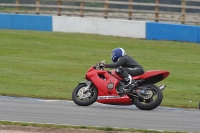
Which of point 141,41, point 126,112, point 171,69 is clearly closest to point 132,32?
point 141,41

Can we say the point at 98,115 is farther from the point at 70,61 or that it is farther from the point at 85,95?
the point at 70,61

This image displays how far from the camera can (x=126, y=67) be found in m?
13.3

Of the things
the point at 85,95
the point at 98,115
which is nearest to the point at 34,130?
the point at 98,115

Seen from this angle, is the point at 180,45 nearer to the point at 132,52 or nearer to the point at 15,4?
the point at 132,52

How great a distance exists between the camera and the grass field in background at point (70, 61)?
52.3ft

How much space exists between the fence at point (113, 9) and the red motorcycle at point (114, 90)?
50.2 ft

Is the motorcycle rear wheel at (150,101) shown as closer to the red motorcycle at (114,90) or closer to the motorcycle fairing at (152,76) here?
the red motorcycle at (114,90)

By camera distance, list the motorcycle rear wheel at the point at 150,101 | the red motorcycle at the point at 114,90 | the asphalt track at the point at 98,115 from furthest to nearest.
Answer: the red motorcycle at the point at 114,90 < the motorcycle rear wheel at the point at 150,101 < the asphalt track at the point at 98,115

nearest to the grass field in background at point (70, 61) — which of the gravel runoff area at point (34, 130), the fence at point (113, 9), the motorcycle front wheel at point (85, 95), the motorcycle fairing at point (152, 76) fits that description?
the motorcycle fairing at point (152, 76)

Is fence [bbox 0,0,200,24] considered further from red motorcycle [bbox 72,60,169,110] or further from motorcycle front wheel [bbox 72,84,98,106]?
motorcycle front wheel [bbox 72,84,98,106]

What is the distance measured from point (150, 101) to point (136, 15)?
66.4ft

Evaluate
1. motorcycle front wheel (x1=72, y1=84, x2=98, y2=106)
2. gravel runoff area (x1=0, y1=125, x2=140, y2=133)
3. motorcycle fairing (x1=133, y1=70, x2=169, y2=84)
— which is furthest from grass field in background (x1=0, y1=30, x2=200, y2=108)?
gravel runoff area (x1=0, y1=125, x2=140, y2=133)

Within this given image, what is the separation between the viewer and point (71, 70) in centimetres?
2016

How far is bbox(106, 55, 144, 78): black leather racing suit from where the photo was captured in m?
13.2
